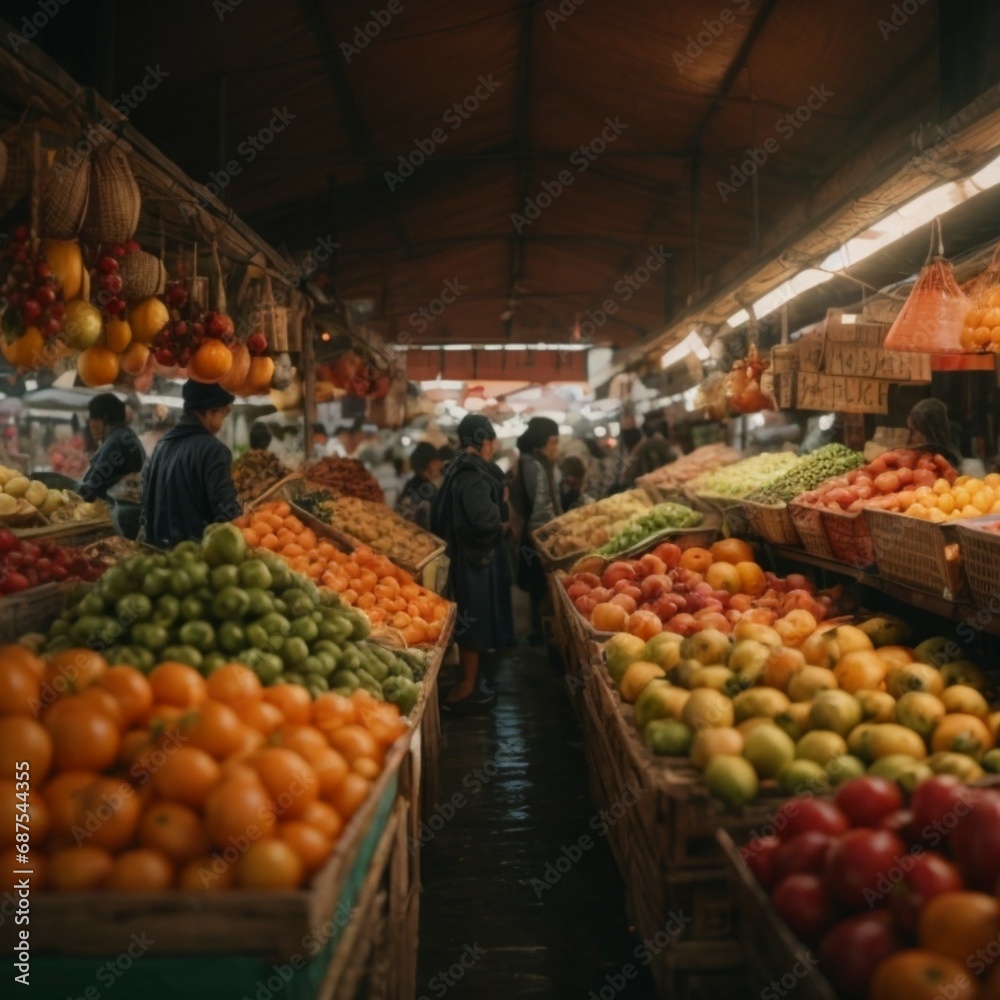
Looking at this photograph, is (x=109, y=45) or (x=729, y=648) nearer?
(x=729, y=648)

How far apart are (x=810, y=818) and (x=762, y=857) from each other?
166 millimetres

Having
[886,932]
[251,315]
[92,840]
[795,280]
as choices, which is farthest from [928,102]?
[92,840]

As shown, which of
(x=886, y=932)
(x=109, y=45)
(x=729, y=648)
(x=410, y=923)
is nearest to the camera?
(x=886, y=932)

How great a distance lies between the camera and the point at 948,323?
4.46 meters

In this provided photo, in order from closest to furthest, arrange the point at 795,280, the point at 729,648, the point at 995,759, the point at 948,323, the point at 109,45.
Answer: the point at 995,759, the point at 729,648, the point at 109,45, the point at 948,323, the point at 795,280

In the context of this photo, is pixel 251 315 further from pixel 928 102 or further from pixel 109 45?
pixel 928 102

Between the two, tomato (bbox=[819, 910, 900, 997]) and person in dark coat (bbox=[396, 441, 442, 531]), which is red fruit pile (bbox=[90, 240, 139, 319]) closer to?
tomato (bbox=[819, 910, 900, 997])

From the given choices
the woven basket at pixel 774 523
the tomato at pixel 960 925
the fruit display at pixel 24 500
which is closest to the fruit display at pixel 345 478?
the fruit display at pixel 24 500

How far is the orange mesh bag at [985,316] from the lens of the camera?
4.32 meters

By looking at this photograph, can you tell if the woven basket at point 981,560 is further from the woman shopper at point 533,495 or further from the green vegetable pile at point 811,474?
the woman shopper at point 533,495

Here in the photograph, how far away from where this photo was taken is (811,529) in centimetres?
495

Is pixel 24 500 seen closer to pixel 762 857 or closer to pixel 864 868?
pixel 762 857

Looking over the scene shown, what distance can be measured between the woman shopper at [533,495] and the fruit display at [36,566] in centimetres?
529

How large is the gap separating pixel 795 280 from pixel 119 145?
16.1ft
